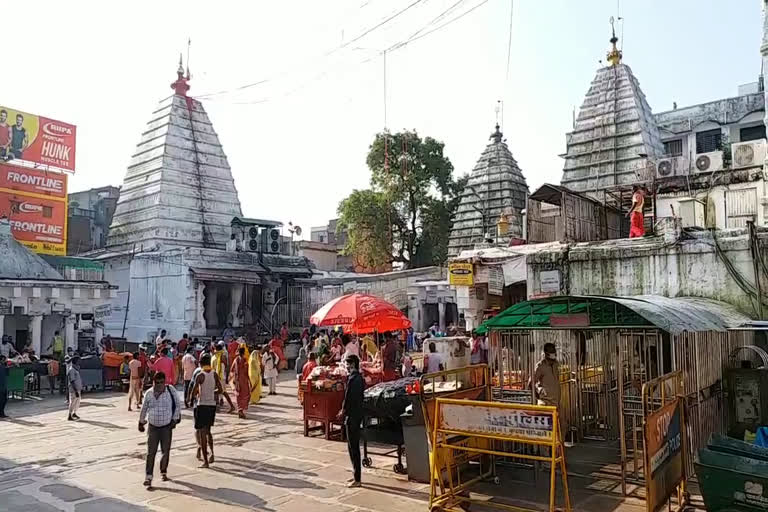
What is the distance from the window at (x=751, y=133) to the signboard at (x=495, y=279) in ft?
67.1

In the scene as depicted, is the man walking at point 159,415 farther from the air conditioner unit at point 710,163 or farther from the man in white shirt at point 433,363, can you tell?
the air conditioner unit at point 710,163

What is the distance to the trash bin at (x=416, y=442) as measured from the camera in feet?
25.6

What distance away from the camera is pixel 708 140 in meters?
30.7

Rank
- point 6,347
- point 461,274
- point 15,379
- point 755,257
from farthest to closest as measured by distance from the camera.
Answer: point 6,347 → point 15,379 → point 461,274 → point 755,257

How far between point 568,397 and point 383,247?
1047 inches

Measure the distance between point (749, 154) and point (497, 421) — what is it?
20.1 metres

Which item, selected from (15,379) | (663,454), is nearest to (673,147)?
(663,454)

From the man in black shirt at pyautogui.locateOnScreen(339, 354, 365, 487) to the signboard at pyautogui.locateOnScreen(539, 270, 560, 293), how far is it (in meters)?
7.22

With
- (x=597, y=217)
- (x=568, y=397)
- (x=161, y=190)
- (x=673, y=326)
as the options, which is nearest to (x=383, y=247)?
(x=161, y=190)

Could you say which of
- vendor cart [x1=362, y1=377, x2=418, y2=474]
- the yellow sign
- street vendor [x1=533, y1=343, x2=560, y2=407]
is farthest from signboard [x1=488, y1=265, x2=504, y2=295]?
street vendor [x1=533, y1=343, x2=560, y2=407]

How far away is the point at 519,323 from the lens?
9.34 metres

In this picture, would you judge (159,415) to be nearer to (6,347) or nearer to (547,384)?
(547,384)

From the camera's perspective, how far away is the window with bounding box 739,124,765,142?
29.2 meters

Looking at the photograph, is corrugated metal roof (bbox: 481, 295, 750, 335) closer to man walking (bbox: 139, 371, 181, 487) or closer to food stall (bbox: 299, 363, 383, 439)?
food stall (bbox: 299, 363, 383, 439)
